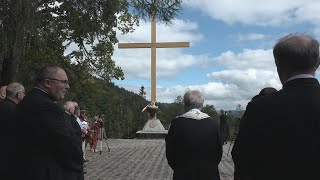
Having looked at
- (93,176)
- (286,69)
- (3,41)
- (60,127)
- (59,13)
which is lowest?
(93,176)

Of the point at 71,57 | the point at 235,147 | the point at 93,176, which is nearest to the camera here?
the point at 235,147

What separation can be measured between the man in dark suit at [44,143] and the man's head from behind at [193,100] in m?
1.53

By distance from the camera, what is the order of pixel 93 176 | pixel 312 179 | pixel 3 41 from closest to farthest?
1. pixel 312 179
2. pixel 3 41
3. pixel 93 176

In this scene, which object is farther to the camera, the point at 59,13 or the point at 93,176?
the point at 59,13

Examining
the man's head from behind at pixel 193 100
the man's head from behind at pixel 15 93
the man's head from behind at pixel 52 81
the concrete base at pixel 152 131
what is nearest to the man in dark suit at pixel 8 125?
the man's head from behind at pixel 15 93

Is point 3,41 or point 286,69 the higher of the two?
point 3,41

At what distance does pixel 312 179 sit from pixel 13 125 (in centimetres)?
272

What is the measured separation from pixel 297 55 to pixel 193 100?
2.67m

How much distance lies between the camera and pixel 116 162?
1608 cm

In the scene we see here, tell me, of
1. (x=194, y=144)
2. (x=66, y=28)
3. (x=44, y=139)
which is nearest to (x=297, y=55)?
(x=44, y=139)

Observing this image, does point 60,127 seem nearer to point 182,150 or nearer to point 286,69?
point 182,150

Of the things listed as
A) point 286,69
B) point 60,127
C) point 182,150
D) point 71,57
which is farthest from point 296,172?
point 71,57

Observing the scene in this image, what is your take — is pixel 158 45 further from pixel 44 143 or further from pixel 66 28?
pixel 44 143

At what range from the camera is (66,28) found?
629 inches
